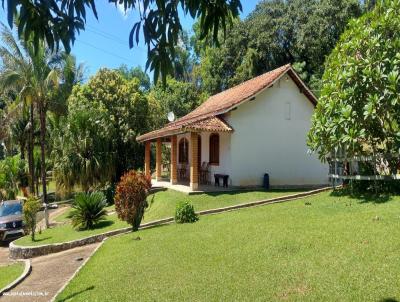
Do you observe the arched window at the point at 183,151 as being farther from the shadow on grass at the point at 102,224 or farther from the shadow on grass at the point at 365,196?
the shadow on grass at the point at 365,196

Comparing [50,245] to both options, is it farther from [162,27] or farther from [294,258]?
[162,27]

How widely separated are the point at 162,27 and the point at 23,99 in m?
24.7

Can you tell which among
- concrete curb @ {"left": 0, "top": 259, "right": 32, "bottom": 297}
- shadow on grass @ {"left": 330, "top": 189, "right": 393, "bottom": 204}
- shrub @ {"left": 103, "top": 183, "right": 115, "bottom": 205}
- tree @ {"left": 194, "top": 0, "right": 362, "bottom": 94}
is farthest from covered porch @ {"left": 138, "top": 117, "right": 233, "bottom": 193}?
tree @ {"left": 194, "top": 0, "right": 362, "bottom": 94}

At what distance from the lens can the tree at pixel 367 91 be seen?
12.5 meters

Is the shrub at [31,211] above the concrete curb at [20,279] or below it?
above

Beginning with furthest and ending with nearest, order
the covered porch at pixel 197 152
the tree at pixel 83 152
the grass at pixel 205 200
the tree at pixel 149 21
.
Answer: the tree at pixel 83 152 < the covered porch at pixel 197 152 < the grass at pixel 205 200 < the tree at pixel 149 21

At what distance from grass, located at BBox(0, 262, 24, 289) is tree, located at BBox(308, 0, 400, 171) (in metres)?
9.42

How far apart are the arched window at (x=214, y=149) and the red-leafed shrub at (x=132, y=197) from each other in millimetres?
8617

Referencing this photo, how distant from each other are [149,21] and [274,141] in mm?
19539

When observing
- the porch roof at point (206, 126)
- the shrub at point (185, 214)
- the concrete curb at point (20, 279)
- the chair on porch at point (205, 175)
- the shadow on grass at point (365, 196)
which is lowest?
the concrete curb at point (20, 279)

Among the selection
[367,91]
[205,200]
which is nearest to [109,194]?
[205,200]

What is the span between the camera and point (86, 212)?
1702 cm

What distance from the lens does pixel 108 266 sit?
988 centimetres

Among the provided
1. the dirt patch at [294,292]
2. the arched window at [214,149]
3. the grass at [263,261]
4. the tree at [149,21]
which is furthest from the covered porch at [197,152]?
the tree at [149,21]
